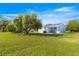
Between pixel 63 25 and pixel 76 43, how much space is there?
0.72 ft

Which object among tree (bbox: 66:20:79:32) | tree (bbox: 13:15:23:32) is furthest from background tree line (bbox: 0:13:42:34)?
tree (bbox: 66:20:79:32)

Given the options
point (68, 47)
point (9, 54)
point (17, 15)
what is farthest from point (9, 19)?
point (68, 47)

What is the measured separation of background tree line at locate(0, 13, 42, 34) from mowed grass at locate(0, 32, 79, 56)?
50 millimetres

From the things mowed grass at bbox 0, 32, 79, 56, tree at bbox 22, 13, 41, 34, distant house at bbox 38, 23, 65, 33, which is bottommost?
mowed grass at bbox 0, 32, 79, 56

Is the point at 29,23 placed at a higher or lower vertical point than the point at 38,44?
higher

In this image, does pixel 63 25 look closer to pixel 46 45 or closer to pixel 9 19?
pixel 46 45

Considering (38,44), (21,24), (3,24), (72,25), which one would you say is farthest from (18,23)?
(72,25)

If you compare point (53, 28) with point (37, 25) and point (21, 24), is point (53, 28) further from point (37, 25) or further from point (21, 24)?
point (21, 24)

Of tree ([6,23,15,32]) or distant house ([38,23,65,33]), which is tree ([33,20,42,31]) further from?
tree ([6,23,15,32])

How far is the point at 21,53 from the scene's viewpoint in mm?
3818

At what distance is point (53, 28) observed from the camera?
12.7ft

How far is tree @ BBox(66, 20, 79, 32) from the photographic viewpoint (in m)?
3.85

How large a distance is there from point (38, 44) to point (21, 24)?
26 cm

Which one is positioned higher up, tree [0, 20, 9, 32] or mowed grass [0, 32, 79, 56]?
tree [0, 20, 9, 32]
